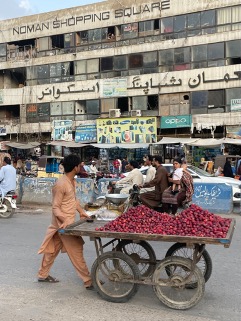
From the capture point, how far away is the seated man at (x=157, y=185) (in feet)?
29.2

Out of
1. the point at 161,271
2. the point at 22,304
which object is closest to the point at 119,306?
the point at 161,271

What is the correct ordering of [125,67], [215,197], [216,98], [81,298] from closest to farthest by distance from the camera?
1. [81,298]
2. [215,197]
3. [216,98]
4. [125,67]

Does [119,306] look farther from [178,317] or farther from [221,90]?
[221,90]

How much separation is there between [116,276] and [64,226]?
0.86 m

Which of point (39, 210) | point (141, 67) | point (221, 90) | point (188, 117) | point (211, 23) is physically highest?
point (211, 23)

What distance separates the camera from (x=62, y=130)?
31.9 meters

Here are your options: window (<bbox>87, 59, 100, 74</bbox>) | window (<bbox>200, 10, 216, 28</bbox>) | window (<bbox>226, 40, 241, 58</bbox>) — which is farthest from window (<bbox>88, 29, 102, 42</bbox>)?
window (<bbox>226, 40, 241, 58</bbox>)

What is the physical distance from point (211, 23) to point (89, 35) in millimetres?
10034

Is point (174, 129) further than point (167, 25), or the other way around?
point (167, 25)

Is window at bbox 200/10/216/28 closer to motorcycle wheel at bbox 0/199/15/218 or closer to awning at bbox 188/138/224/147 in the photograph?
awning at bbox 188/138/224/147

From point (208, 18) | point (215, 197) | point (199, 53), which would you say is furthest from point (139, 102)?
point (215, 197)

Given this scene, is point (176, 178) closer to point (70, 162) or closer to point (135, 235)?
point (70, 162)

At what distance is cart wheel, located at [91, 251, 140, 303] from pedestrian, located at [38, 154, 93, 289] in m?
0.29

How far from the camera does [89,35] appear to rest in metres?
32.2
